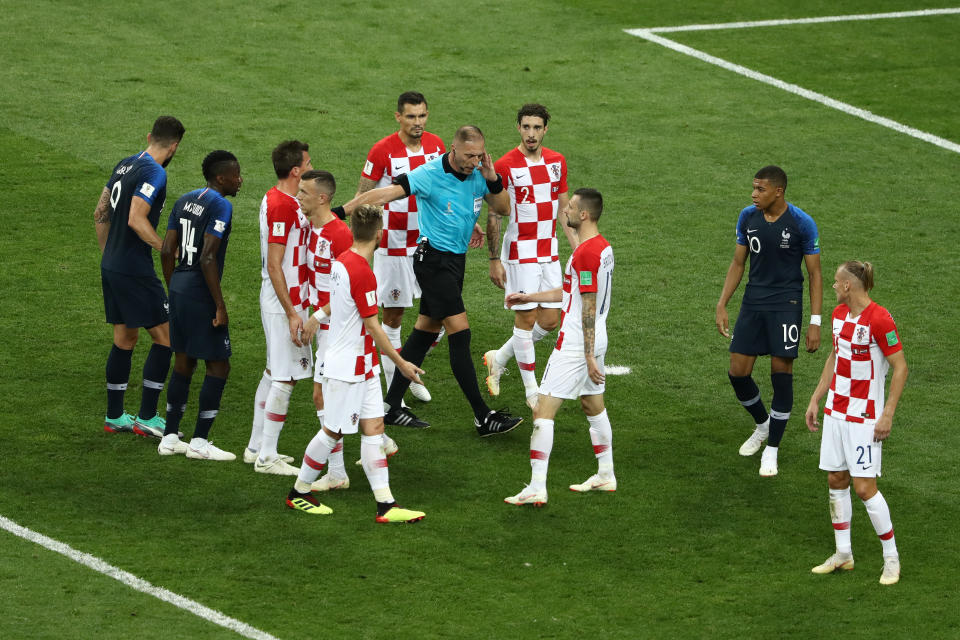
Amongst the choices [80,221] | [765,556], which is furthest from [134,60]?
[765,556]

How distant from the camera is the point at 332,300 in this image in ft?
28.6

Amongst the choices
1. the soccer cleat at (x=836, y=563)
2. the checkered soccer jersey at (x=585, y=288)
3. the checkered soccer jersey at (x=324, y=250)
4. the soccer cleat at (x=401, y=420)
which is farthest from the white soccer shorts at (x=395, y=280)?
the soccer cleat at (x=836, y=563)

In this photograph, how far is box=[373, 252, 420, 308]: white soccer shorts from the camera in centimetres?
1108

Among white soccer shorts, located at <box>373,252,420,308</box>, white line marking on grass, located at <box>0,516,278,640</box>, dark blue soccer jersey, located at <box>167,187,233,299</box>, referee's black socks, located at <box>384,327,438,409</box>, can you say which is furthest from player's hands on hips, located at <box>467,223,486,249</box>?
white line marking on grass, located at <box>0,516,278,640</box>

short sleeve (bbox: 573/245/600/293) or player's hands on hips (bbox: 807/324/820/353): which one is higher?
short sleeve (bbox: 573/245/600/293)

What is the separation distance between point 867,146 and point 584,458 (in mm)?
9147

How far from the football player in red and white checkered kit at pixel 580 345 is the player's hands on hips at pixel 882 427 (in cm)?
187

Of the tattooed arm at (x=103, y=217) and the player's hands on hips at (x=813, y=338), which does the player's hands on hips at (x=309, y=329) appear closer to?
the tattooed arm at (x=103, y=217)

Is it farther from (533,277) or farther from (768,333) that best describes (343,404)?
(768,333)

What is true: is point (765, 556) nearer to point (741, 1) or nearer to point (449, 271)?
point (449, 271)

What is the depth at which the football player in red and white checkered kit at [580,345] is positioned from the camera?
891 centimetres

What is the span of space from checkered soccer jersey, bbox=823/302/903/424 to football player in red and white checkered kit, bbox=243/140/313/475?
12.0 ft

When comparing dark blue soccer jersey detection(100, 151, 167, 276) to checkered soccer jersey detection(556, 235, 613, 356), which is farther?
dark blue soccer jersey detection(100, 151, 167, 276)

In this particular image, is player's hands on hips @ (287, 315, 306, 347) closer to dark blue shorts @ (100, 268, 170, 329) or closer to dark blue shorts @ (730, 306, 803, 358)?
dark blue shorts @ (100, 268, 170, 329)
